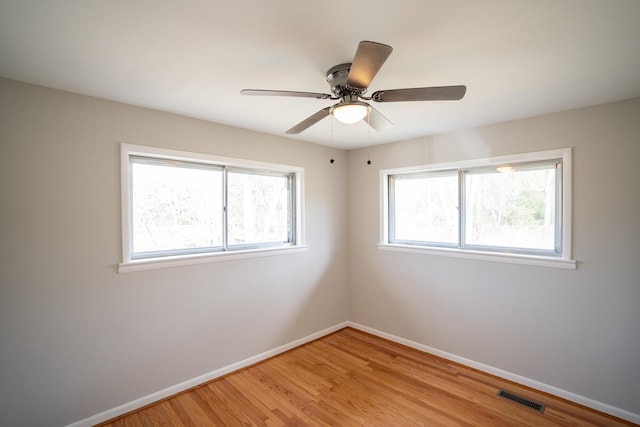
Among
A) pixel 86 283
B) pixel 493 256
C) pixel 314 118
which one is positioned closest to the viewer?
pixel 314 118

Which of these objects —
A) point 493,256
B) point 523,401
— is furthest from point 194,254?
point 523,401

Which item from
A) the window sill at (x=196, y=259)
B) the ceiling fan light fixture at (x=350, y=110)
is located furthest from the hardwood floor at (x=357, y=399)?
the ceiling fan light fixture at (x=350, y=110)

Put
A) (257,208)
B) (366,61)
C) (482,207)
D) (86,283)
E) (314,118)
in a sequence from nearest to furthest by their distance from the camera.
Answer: (366,61)
(314,118)
(86,283)
(482,207)
(257,208)

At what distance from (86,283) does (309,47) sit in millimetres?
2260

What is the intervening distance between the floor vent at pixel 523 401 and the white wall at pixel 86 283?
94.7 inches

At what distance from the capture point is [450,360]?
3.20 m

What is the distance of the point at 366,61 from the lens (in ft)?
4.31

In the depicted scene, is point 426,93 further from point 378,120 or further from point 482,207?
point 482,207

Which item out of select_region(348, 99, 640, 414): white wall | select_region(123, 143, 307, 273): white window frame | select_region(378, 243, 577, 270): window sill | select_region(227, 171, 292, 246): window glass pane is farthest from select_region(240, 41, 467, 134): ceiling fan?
select_region(378, 243, 577, 270): window sill

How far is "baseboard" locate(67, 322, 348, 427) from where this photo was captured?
7.28 feet

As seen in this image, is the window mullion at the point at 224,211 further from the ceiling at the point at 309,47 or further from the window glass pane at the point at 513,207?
the window glass pane at the point at 513,207

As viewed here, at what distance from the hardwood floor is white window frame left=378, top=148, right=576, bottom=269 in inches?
45.1

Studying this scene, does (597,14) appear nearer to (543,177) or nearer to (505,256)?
(543,177)

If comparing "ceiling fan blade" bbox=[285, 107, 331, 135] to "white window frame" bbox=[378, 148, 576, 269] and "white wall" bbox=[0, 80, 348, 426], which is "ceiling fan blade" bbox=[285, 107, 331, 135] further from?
"white window frame" bbox=[378, 148, 576, 269]
